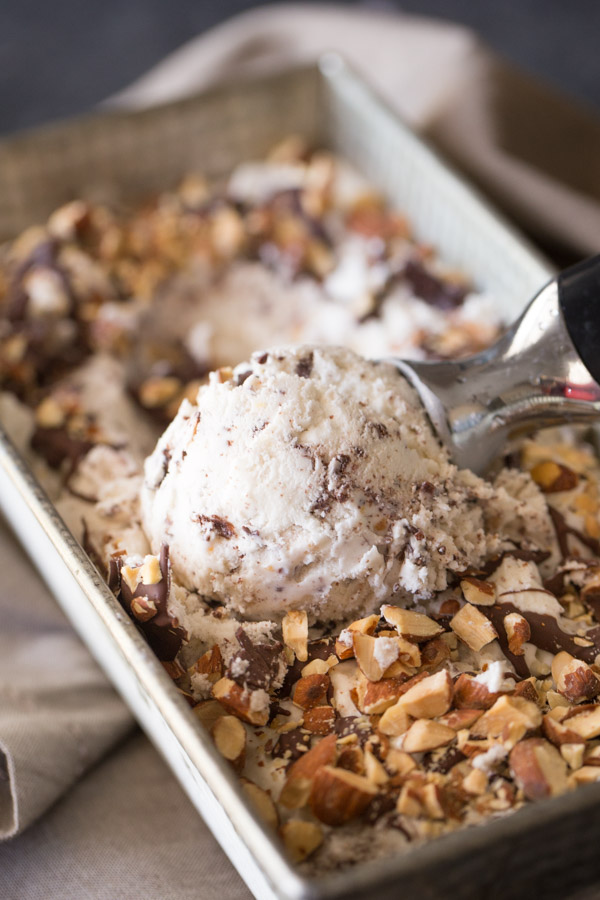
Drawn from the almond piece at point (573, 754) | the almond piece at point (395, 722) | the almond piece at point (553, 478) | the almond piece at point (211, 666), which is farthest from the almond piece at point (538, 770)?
the almond piece at point (553, 478)

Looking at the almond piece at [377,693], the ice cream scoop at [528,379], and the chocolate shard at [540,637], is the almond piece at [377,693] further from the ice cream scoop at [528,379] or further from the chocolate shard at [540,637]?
the ice cream scoop at [528,379]

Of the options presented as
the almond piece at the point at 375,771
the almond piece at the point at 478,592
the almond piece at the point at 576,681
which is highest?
the almond piece at the point at 478,592

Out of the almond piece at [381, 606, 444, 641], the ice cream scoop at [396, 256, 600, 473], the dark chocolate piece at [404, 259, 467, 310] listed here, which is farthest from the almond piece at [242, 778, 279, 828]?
the dark chocolate piece at [404, 259, 467, 310]

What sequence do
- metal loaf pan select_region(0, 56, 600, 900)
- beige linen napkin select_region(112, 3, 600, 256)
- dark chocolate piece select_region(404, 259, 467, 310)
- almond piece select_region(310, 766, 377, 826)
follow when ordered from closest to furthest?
metal loaf pan select_region(0, 56, 600, 900) → almond piece select_region(310, 766, 377, 826) → dark chocolate piece select_region(404, 259, 467, 310) → beige linen napkin select_region(112, 3, 600, 256)

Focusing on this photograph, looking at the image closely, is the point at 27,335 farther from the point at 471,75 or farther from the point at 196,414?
the point at 471,75

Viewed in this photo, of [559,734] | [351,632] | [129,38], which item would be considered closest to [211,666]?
[351,632]

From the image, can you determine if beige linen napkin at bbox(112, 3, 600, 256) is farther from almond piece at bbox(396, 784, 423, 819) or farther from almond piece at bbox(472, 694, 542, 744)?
almond piece at bbox(396, 784, 423, 819)

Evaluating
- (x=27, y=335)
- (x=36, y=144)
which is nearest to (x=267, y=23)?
(x=36, y=144)
